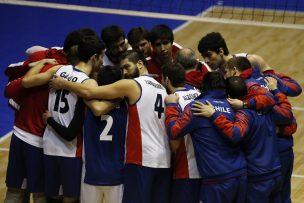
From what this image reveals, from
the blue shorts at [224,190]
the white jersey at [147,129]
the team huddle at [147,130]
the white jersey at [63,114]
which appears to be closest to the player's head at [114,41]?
the team huddle at [147,130]

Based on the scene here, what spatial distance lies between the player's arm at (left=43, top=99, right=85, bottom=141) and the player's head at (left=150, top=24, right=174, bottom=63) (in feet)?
5.82

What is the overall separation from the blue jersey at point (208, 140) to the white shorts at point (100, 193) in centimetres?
98

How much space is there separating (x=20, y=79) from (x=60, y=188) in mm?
1371

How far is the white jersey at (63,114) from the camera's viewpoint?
9.10 m

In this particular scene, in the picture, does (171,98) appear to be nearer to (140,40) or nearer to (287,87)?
(287,87)

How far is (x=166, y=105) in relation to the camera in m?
8.79

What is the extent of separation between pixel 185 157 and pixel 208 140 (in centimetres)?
45

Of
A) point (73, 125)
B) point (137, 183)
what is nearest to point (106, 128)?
point (73, 125)

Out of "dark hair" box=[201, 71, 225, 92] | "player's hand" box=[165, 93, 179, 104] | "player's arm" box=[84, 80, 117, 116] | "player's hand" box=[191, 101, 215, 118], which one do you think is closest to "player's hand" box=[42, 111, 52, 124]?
"player's arm" box=[84, 80, 117, 116]

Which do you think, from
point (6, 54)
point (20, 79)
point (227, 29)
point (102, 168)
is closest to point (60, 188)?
point (102, 168)

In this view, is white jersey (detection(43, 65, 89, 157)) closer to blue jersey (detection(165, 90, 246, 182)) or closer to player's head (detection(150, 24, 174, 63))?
blue jersey (detection(165, 90, 246, 182))

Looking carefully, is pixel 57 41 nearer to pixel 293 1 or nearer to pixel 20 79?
pixel 293 1

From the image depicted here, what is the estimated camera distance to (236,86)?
29.2 ft

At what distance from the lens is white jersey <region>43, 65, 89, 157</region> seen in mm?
9102
